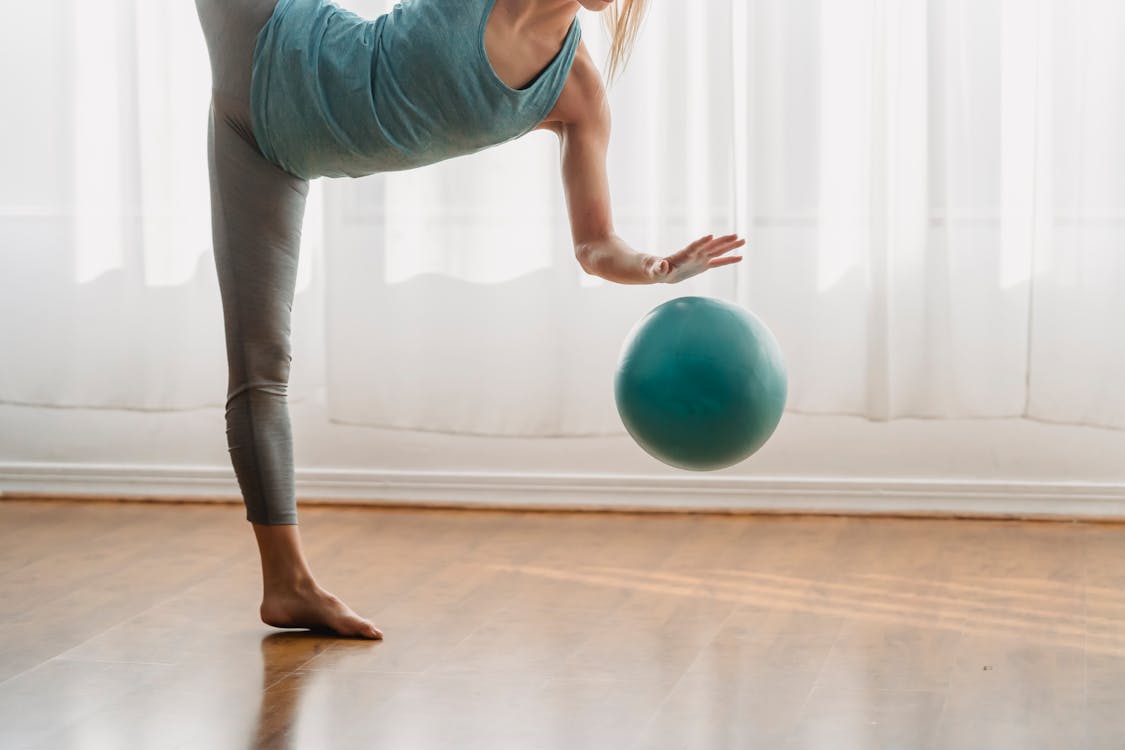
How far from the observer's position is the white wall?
3287mm

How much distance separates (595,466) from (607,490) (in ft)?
0.24

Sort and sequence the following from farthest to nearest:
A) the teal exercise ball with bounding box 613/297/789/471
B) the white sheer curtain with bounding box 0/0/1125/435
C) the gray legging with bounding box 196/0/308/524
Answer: the white sheer curtain with bounding box 0/0/1125/435 → the gray legging with bounding box 196/0/308/524 → the teal exercise ball with bounding box 613/297/789/471

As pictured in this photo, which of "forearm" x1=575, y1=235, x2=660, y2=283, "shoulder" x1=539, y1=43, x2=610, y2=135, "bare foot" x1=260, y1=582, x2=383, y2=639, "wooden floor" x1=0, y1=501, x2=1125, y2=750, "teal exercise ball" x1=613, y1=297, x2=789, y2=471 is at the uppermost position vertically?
"shoulder" x1=539, y1=43, x2=610, y2=135

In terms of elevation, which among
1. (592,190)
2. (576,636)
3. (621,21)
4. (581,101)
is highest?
(621,21)

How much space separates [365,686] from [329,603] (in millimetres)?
306

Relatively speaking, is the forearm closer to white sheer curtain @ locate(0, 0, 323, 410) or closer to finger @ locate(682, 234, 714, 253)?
finger @ locate(682, 234, 714, 253)

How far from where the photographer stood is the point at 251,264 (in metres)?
2.39

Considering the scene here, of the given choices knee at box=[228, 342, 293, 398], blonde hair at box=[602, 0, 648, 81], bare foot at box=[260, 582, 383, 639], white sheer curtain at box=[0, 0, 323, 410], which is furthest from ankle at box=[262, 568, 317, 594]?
white sheer curtain at box=[0, 0, 323, 410]

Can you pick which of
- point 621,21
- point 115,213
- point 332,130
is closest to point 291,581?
point 332,130

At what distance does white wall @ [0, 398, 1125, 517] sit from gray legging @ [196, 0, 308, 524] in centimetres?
109

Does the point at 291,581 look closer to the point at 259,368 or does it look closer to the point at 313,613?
the point at 313,613

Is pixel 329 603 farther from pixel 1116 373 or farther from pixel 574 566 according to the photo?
pixel 1116 373

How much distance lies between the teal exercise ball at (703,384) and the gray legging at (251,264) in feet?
2.01

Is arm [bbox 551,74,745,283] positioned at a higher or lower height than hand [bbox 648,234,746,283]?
higher
